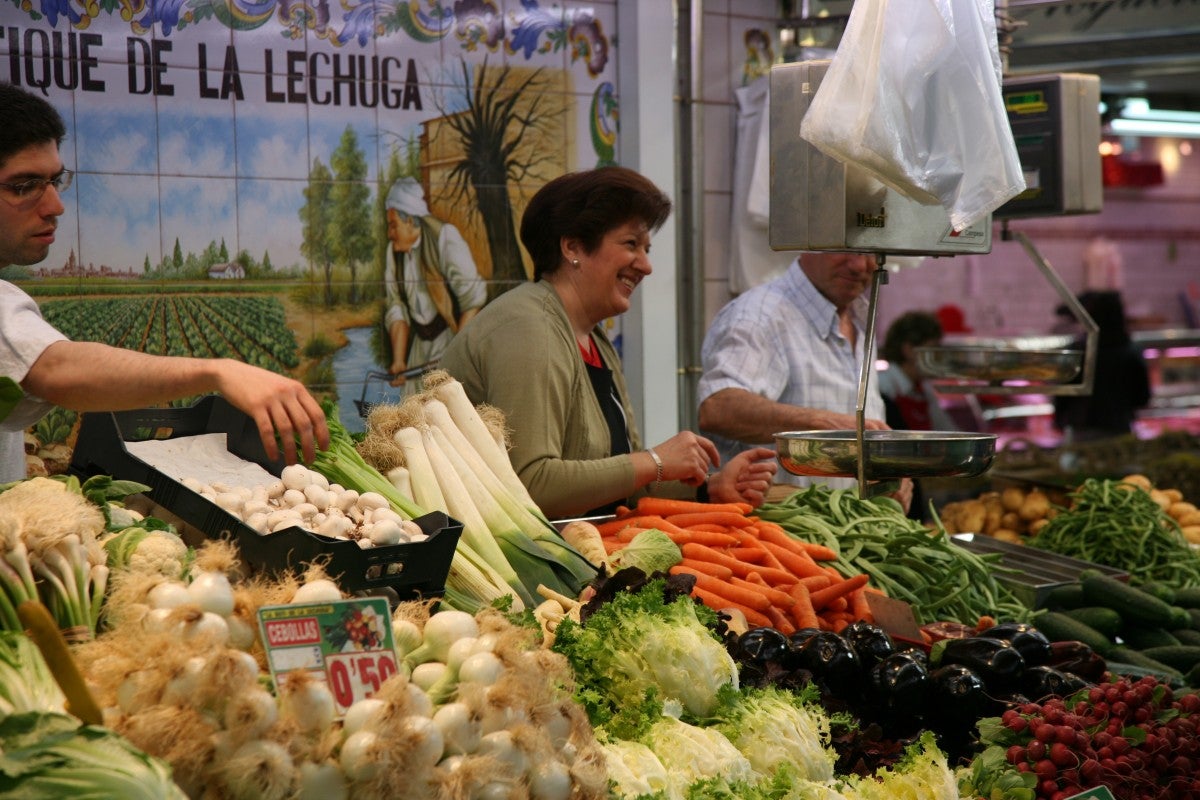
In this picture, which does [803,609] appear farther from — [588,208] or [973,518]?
[973,518]

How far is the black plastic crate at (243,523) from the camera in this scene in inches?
88.7

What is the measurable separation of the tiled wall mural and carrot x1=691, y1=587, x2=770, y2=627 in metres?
2.34

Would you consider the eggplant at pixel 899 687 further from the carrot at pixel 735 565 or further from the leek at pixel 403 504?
the leek at pixel 403 504

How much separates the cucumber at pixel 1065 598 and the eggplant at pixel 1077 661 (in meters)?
1.05

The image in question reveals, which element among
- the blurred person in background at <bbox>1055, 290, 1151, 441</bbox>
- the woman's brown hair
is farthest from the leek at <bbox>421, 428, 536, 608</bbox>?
the blurred person in background at <bbox>1055, 290, 1151, 441</bbox>

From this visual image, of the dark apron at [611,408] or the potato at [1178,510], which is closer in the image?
the dark apron at [611,408]

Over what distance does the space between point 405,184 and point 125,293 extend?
4.11ft

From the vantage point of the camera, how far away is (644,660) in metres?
2.43

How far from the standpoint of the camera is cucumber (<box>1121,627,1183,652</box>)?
4.19m

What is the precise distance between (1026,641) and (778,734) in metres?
1.07

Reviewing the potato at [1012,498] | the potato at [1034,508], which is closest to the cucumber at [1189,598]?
the potato at [1034,508]

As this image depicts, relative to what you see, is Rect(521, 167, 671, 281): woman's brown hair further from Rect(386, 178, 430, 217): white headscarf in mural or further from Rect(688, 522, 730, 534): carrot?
Rect(386, 178, 430, 217): white headscarf in mural

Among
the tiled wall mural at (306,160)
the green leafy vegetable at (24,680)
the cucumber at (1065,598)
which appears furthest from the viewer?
the tiled wall mural at (306,160)

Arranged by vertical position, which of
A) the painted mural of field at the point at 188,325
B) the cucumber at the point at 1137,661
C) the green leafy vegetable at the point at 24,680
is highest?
the painted mural of field at the point at 188,325
